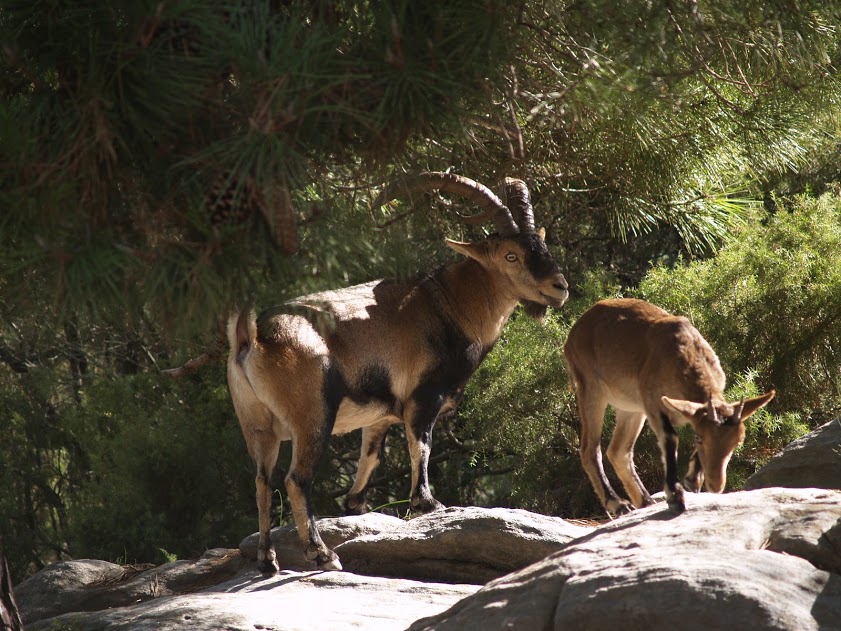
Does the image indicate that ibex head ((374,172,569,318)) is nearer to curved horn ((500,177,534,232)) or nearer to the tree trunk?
curved horn ((500,177,534,232))

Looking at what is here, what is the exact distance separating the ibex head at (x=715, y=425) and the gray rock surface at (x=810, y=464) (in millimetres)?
1423

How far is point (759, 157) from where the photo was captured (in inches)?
325

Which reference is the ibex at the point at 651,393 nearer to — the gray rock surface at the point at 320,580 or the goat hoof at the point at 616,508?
the goat hoof at the point at 616,508

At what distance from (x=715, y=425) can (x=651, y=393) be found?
0.69 m

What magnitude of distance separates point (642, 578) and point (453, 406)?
158 inches

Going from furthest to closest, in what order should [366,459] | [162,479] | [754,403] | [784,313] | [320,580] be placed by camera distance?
[162,479], [784,313], [366,459], [320,580], [754,403]

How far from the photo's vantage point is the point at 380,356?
7656mm

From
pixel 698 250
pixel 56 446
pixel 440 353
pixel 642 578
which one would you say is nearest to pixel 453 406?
pixel 440 353

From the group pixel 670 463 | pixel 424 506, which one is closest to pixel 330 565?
pixel 424 506

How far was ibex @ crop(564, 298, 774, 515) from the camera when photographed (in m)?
5.61

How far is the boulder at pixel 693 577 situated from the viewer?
412cm

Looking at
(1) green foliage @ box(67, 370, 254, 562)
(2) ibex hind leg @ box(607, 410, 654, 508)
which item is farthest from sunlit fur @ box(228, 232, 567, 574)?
(1) green foliage @ box(67, 370, 254, 562)

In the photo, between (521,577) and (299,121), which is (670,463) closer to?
(521,577)

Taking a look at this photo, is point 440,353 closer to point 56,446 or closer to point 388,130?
point 388,130
